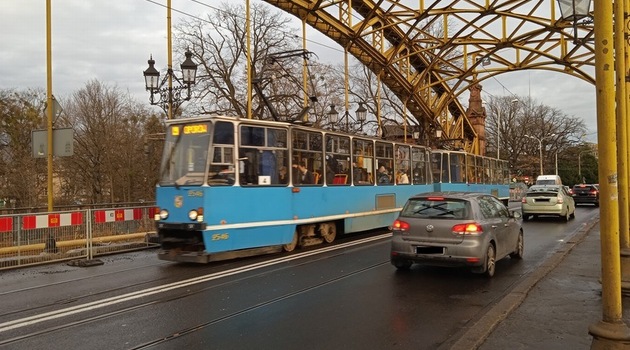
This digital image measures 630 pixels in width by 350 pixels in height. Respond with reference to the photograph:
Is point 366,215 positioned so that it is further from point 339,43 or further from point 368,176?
point 339,43

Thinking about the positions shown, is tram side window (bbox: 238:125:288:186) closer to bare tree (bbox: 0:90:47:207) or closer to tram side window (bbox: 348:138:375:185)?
tram side window (bbox: 348:138:375:185)

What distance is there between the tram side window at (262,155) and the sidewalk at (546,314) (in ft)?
Result: 19.6

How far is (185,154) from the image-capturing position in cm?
1084

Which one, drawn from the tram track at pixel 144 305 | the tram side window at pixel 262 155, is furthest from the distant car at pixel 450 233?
the tram side window at pixel 262 155

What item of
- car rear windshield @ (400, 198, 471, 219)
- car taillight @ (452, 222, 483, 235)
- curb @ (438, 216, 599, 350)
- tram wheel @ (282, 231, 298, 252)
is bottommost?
curb @ (438, 216, 599, 350)

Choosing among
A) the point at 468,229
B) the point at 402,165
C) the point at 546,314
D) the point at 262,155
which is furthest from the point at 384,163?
the point at 546,314

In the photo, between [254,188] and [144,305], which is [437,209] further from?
[144,305]

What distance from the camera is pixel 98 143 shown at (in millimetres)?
35812

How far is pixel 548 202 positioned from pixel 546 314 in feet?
56.3

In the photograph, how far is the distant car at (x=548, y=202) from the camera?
21595mm

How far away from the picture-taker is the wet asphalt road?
556 centimetres

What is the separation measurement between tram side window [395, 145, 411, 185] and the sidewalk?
845 centimetres

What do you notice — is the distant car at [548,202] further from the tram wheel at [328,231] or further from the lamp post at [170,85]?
the lamp post at [170,85]

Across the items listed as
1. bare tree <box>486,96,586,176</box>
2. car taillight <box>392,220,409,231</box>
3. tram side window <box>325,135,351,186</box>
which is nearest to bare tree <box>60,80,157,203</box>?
tram side window <box>325,135,351,186</box>
